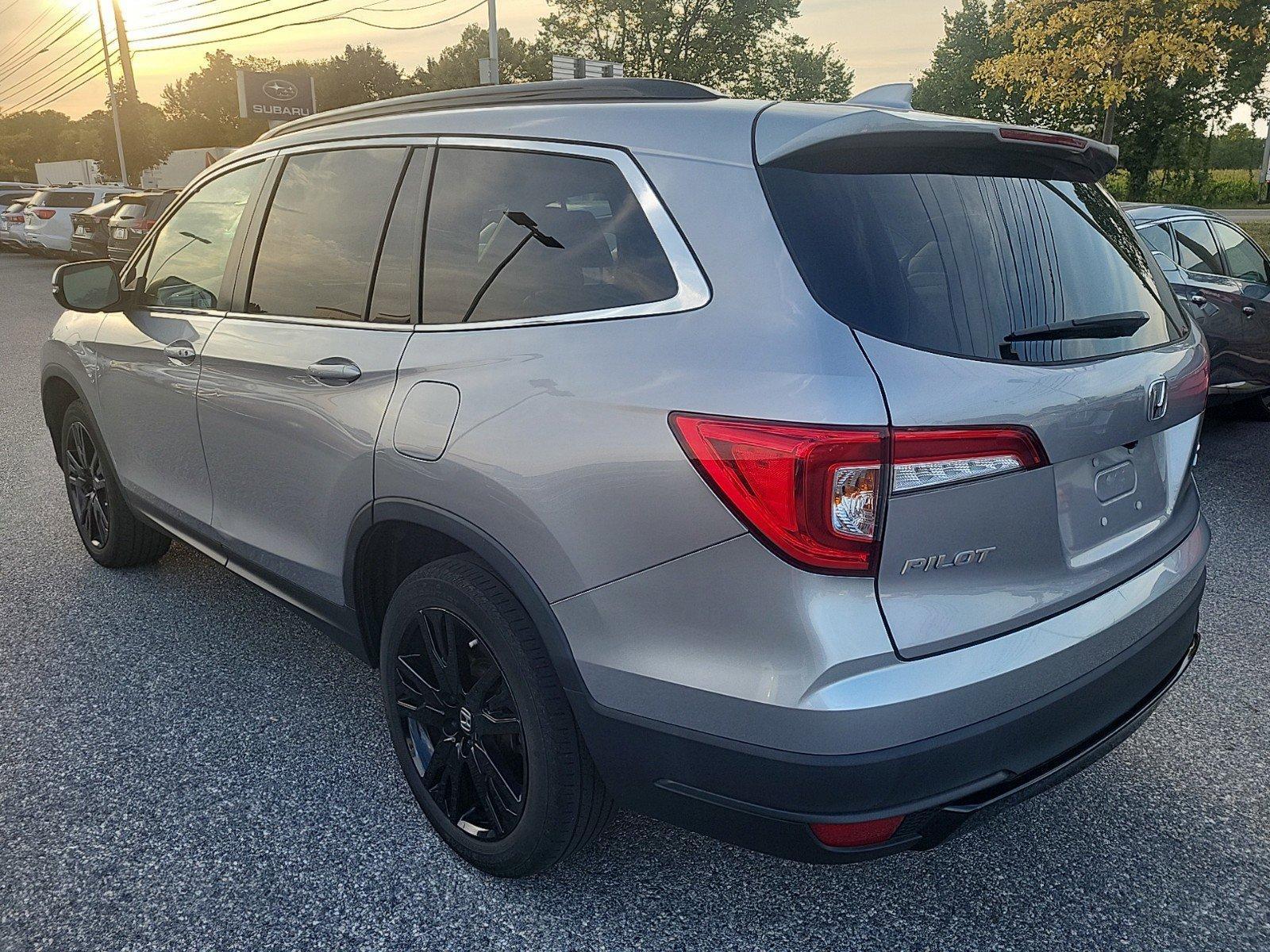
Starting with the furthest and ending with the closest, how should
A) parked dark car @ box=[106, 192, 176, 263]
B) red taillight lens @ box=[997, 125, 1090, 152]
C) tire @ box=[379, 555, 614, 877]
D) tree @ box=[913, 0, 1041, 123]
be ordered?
tree @ box=[913, 0, 1041, 123], parked dark car @ box=[106, 192, 176, 263], tire @ box=[379, 555, 614, 877], red taillight lens @ box=[997, 125, 1090, 152]

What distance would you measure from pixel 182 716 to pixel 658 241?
7.58ft

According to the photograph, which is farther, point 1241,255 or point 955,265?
point 1241,255

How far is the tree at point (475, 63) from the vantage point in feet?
186

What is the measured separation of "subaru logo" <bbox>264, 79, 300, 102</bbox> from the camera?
5328cm

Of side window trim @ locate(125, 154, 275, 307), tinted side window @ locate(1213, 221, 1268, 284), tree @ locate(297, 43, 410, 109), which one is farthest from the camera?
tree @ locate(297, 43, 410, 109)

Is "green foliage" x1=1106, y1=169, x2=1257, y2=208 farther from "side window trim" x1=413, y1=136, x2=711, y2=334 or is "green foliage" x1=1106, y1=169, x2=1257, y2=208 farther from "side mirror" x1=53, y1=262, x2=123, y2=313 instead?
"side window trim" x1=413, y1=136, x2=711, y2=334

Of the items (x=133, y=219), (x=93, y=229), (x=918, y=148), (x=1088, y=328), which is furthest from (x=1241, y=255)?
(x=93, y=229)

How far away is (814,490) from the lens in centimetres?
173

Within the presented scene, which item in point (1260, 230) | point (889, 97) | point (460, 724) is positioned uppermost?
point (889, 97)

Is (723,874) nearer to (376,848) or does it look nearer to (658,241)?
(376,848)

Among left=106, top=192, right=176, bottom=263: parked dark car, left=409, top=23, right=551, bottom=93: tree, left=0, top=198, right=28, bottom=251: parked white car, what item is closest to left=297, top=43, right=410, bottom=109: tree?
left=409, top=23, right=551, bottom=93: tree

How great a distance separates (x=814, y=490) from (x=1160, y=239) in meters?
5.80

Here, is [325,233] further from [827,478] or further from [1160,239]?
[1160,239]

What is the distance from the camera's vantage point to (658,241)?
6.64ft
